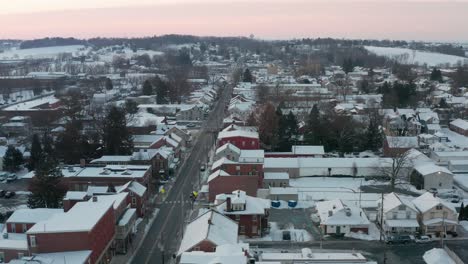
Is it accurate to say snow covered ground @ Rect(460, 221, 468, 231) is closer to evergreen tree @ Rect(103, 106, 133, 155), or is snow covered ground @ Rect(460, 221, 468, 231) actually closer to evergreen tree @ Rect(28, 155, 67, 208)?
evergreen tree @ Rect(28, 155, 67, 208)

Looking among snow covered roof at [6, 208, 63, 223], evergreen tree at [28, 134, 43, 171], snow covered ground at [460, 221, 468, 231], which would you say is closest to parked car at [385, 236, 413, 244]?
snow covered ground at [460, 221, 468, 231]

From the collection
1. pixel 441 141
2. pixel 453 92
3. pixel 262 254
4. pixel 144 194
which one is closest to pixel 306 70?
pixel 453 92

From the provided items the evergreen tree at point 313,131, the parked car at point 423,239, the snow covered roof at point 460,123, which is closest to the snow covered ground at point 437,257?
the parked car at point 423,239

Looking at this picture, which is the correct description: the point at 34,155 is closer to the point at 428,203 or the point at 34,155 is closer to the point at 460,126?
the point at 428,203

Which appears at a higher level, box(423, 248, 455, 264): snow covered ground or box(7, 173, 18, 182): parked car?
box(423, 248, 455, 264): snow covered ground

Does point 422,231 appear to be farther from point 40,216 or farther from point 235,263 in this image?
point 40,216

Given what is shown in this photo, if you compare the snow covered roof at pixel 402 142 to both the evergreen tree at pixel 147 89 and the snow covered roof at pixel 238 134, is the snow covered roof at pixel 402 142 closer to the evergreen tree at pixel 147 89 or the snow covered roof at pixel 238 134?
the snow covered roof at pixel 238 134
